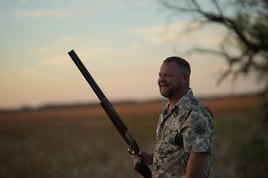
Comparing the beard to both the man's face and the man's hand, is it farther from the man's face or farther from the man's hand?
the man's hand

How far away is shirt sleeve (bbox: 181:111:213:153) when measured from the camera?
159 inches

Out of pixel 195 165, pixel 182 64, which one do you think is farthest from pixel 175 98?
pixel 195 165

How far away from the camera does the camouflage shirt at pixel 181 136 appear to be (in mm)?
4059

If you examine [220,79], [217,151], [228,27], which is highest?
[228,27]

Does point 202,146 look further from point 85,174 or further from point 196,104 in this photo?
point 85,174

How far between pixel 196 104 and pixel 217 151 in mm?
12360

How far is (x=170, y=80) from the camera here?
422 centimetres

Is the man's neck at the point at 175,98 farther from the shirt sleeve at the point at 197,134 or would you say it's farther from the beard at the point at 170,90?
the shirt sleeve at the point at 197,134

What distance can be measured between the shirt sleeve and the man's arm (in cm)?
5

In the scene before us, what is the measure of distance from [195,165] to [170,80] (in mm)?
727

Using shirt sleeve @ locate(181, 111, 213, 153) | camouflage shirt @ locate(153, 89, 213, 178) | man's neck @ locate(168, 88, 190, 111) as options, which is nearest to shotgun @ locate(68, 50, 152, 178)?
camouflage shirt @ locate(153, 89, 213, 178)

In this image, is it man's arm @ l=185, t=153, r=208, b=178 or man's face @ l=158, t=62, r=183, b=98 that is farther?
man's face @ l=158, t=62, r=183, b=98

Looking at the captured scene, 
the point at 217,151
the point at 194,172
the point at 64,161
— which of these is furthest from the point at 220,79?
the point at 194,172

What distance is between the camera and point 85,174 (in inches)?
475
